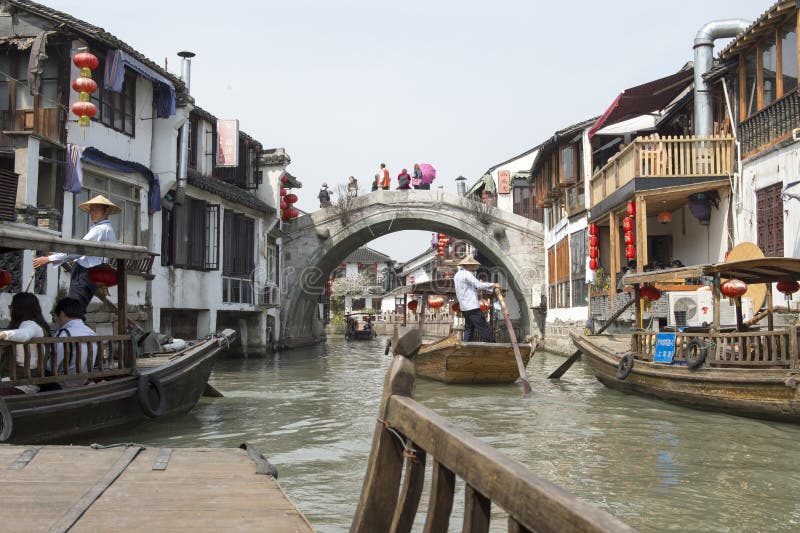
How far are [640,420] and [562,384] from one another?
161 inches

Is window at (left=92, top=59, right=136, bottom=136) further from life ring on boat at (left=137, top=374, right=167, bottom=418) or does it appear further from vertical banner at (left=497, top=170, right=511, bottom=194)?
vertical banner at (left=497, top=170, right=511, bottom=194)

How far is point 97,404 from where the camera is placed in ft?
20.1

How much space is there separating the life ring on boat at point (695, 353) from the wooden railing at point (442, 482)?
640cm

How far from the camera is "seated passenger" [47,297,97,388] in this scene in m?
6.17

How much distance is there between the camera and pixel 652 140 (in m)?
13.0

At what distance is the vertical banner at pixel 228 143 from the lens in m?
17.3

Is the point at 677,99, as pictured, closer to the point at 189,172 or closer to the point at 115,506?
the point at 189,172

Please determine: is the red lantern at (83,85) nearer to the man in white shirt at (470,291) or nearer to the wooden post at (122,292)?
the wooden post at (122,292)

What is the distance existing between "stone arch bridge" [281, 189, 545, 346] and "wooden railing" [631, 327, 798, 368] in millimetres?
13494

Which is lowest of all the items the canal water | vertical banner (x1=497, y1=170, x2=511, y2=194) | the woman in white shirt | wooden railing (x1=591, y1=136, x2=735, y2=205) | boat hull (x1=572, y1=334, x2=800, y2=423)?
the canal water

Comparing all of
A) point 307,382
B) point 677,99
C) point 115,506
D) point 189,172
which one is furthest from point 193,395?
point 677,99

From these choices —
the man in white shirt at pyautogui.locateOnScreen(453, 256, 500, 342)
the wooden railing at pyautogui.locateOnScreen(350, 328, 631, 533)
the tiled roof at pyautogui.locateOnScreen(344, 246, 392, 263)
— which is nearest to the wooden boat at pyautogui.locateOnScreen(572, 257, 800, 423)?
the man in white shirt at pyautogui.locateOnScreen(453, 256, 500, 342)

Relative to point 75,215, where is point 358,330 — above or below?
below

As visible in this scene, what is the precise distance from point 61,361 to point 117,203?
285 inches
